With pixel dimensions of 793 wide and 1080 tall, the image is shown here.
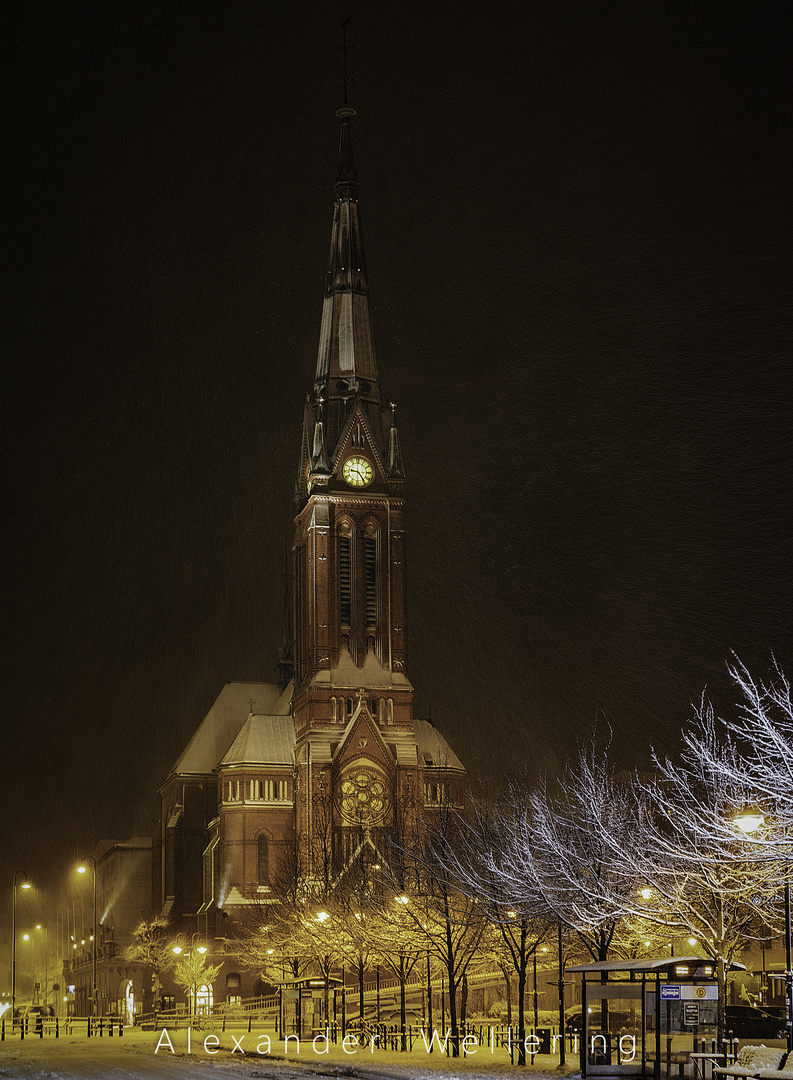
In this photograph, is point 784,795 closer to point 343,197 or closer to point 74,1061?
point 74,1061

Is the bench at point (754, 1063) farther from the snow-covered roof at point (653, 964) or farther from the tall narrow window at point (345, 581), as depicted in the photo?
the tall narrow window at point (345, 581)

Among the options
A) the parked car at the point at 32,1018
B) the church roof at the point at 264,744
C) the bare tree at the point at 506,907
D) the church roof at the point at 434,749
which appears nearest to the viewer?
the bare tree at the point at 506,907

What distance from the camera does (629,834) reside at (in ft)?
129

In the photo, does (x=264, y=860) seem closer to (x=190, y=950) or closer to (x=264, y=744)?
(x=190, y=950)

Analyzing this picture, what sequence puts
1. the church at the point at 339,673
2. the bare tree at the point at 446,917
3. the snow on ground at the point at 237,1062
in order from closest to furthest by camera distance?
1. the snow on ground at the point at 237,1062
2. the bare tree at the point at 446,917
3. the church at the point at 339,673

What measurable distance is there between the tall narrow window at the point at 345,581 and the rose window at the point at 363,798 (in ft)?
38.0

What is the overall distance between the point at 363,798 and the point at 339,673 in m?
9.39

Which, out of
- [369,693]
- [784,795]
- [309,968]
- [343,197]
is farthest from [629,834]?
[343,197]

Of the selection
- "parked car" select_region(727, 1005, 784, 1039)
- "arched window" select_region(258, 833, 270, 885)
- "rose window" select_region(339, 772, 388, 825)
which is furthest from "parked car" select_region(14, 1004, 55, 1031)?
"parked car" select_region(727, 1005, 784, 1039)

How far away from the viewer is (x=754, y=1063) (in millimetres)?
26469

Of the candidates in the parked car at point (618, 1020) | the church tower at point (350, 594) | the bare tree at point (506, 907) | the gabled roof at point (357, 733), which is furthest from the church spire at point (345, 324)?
the parked car at point (618, 1020)

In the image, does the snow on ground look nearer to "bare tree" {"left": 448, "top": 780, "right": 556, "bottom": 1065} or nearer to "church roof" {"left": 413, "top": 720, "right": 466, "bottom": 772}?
"bare tree" {"left": 448, "top": 780, "right": 556, "bottom": 1065}

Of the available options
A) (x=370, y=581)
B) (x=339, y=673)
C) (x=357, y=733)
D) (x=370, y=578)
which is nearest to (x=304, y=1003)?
(x=357, y=733)

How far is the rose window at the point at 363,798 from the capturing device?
9950 centimetres
